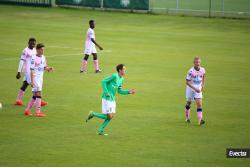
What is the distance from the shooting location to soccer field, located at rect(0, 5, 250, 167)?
19188 mm

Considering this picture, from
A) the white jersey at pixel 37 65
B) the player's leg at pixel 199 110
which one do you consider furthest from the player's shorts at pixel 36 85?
the player's leg at pixel 199 110

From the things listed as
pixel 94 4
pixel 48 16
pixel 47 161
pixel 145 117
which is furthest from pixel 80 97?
pixel 94 4

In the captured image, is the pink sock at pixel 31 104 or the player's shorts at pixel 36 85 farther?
the pink sock at pixel 31 104

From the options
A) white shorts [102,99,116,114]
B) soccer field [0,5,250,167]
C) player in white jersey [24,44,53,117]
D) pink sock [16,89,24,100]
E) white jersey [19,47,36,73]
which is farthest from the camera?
pink sock [16,89,24,100]

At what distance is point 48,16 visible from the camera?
62625 mm

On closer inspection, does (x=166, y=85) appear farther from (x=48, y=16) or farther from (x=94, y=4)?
(x=94, y=4)

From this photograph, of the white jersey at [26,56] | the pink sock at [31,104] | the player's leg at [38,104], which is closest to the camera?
the player's leg at [38,104]

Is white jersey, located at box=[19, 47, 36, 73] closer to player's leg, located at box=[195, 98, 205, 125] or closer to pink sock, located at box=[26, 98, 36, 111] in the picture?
pink sock, located at box=[26, 98, 36, 111]

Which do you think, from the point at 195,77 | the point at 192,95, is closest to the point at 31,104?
the point at 192,95

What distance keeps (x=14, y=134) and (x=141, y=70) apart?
15.4 m

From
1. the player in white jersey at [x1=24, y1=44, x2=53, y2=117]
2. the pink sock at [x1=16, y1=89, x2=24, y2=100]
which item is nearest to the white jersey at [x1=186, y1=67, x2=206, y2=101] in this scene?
the player in white jersey at [x1=24, y1=44, x2=53, y2=117]

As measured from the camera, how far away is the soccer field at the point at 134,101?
19.2 meters

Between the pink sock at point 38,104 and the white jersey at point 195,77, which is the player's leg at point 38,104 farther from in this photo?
the white jersey at point 195,77

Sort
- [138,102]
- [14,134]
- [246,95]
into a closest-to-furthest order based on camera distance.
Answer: [14,134] < [138,102] < [246,95]
